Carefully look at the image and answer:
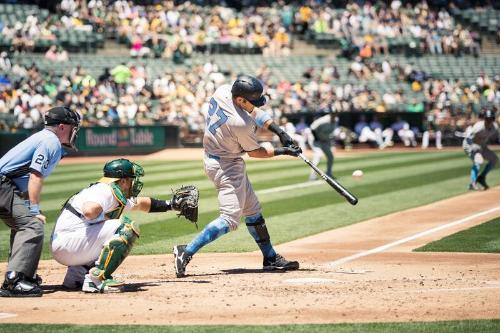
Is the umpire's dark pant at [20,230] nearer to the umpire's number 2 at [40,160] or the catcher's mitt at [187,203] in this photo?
the umpire's number 2 at [40,160]

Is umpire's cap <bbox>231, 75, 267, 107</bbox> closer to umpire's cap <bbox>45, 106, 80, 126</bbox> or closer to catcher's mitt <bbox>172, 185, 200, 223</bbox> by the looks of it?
catcher's mitt <bbox>172, 185, 200, 223</bbox>

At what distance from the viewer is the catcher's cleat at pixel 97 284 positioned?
8.02m

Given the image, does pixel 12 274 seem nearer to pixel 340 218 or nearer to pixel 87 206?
pixel 87 206

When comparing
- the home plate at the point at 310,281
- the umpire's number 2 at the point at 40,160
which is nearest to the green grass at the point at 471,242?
the home plate at the point at 310,281

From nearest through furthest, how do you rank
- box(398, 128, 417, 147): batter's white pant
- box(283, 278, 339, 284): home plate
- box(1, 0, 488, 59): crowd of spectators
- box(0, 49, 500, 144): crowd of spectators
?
box(283, 278, 339, 284): home plate < box(0, 49, 500, 144): crowd of spectators < box(398, 128, 417, 147): batter's white pant < box(1, 0, 488, 59): crowd of spectators

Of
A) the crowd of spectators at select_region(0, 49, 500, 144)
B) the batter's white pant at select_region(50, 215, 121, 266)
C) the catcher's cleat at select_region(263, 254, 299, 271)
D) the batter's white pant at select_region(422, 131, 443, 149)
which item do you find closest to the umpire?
the batter's white pant at select_region(50, 215, 121, 266)

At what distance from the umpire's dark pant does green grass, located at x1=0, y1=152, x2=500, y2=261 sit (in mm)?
3543

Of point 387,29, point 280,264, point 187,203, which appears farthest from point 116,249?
point 387,29

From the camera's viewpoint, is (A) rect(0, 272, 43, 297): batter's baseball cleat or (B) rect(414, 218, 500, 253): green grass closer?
(A) rect(0, 272, 43, 297): batter's baseball cleat

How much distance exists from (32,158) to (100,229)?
0.87 meters

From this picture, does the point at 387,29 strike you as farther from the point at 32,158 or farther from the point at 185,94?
the point at 32,158

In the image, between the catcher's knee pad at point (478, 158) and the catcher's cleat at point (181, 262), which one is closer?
the catcher's cleat at point (181, 262)

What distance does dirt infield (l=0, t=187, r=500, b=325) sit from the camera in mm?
7027

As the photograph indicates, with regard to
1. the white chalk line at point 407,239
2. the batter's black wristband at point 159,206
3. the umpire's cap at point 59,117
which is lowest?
the white chalk line at point 407,239
